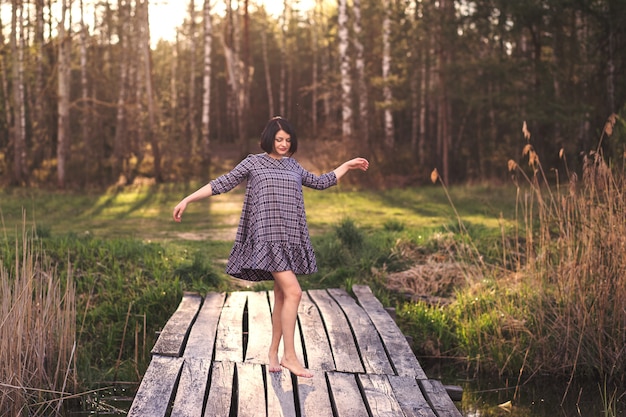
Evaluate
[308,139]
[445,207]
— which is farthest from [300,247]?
[308,139]

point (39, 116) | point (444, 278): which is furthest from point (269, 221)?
point (39, 116)

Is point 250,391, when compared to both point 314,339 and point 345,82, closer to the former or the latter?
point 314,339

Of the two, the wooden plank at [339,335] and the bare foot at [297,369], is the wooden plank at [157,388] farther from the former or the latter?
the wooden plank at [339,335]

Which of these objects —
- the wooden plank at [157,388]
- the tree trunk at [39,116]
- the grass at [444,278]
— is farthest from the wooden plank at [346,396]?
the tree trunk at [39,116]

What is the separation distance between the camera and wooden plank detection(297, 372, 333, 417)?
4539 mm

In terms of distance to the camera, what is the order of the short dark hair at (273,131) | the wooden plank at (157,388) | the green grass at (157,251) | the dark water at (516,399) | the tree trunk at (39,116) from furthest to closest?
the tree trunk at (39,116) < the green grass at (157,251) < the dark water at (516,399) < the short dark hair at (273,131) < the wooden plank at (157,388)

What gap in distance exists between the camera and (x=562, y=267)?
687 centimetres

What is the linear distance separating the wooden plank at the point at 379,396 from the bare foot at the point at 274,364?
0.52 metres

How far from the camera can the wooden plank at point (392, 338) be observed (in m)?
5.49

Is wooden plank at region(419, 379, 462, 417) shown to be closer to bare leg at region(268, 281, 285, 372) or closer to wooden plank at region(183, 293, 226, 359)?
bare leg at region(268, 281, 285, 372)

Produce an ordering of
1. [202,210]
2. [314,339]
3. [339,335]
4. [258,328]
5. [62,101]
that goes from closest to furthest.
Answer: [314,339] → [339,335] → [258,328] → [202,210] → [62,101]

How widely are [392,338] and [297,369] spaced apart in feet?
4.13

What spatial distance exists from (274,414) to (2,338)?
77.5 inches

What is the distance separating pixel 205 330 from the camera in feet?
21.3
